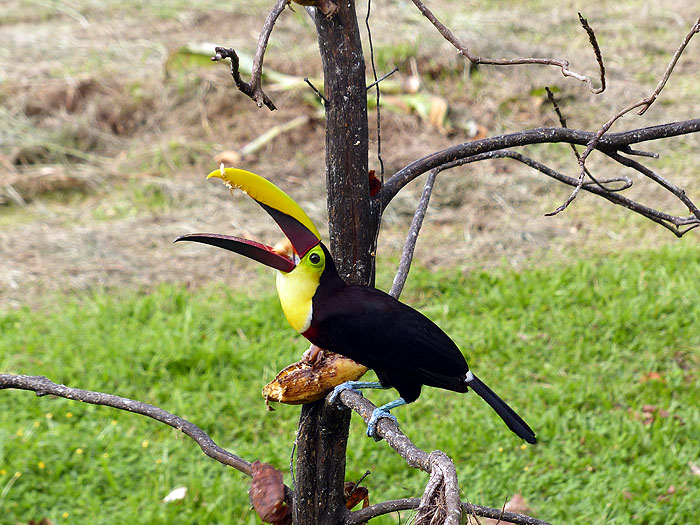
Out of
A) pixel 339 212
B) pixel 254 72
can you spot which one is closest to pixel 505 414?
pixel 339 212

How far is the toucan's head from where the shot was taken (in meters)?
1.55

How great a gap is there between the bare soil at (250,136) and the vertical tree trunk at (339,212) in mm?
2838

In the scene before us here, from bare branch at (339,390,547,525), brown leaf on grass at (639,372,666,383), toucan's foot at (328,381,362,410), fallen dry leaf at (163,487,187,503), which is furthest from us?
brown leaf on grass at (639,372,666,383)

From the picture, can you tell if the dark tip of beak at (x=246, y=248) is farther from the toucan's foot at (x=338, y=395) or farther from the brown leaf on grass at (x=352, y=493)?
the brown leaf on grass at (x=352, y=493)

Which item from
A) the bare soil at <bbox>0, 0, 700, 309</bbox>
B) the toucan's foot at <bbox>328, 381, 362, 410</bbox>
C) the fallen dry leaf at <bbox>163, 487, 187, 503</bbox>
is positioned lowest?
the toucan's foot at <bbox>328, 381, 362, 410</bbox>

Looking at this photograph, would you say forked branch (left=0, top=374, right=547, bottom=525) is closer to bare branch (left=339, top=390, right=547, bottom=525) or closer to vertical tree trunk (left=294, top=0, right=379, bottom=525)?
bare branch (left=339, top=390, right=547, bottom=525)

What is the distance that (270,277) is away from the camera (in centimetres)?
475

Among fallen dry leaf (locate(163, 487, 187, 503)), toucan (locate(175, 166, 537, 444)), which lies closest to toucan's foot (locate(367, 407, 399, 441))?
toucan (locate(175, 166, 537, 444))

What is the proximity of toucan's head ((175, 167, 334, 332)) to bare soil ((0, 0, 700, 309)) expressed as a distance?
2980 millimetres

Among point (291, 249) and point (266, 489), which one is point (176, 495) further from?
point (291, 249)

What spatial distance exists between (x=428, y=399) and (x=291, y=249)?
2106mm

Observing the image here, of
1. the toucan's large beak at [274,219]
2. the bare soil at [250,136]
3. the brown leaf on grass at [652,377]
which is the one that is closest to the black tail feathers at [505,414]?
the toucan's large beak at [274,219]

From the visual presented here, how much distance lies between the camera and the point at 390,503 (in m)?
1.86

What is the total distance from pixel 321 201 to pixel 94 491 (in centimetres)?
281
